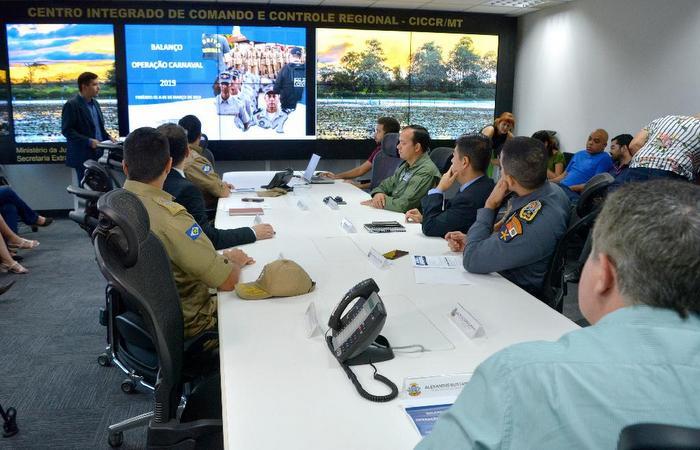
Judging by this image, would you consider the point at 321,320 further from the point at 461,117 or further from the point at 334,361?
the point at 461,117

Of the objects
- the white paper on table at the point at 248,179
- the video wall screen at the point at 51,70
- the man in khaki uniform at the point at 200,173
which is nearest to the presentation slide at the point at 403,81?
the white paper on table at the point at 248,179

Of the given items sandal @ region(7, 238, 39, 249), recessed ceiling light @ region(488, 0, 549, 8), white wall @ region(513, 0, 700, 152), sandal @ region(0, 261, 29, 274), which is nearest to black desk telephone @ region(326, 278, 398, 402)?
sandal @ region(0, 261, 29, 274)

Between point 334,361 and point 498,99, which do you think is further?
point 498,99

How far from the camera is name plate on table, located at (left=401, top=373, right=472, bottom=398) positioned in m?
1.39

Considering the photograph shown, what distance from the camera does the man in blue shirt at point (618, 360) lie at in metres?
0.68

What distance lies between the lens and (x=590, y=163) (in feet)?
19.2

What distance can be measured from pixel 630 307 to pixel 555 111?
706 centimetres

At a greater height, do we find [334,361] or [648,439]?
[648,439]

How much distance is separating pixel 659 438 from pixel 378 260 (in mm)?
2007

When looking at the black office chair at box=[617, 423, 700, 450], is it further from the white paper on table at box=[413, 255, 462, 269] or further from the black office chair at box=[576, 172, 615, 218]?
the black office chair at box=[576, 172, 615, 218]

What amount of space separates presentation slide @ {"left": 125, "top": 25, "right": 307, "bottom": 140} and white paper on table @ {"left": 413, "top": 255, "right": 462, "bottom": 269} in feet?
16.8

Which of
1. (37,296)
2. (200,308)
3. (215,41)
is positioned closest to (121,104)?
(215,41)

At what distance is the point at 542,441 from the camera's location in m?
0.71

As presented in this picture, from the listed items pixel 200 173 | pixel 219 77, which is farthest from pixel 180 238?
pixel 219 77
